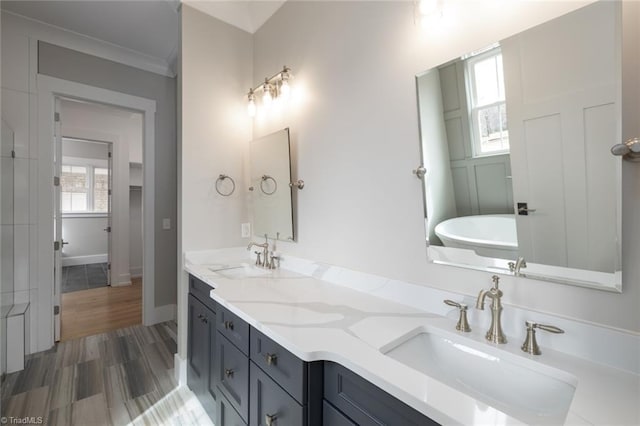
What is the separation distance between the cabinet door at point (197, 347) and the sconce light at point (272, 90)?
1471 millimetres

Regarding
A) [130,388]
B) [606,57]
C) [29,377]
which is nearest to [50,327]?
[29,377]

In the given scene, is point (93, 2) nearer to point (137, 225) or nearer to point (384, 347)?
point (384, 347)

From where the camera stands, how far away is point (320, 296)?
1376 mm

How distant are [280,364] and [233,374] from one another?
19.5 inches

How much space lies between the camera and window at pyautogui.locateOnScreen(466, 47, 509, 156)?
97cm

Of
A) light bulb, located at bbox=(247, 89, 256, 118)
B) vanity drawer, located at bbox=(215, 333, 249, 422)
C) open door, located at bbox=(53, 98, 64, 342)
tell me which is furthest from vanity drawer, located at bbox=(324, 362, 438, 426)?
open door, located at bbox=(53, 98, 64, 342)

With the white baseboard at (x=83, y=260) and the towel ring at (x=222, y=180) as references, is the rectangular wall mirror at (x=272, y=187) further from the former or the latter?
the white baseboard at (x=83, y=260)

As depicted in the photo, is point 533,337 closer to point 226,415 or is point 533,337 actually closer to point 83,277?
point 226,415

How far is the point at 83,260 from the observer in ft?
19.3

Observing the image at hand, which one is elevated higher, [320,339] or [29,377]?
[320,339]

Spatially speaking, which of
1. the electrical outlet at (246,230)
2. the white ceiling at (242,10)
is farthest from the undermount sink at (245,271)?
the white ceiling at (242,10)

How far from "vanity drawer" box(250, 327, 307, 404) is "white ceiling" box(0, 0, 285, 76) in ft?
7.23

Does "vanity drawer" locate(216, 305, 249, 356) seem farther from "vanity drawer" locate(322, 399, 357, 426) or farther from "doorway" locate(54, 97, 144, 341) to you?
"doorway" locate(54, 97, 144, 341)

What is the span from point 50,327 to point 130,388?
1208 mm
